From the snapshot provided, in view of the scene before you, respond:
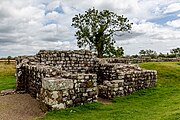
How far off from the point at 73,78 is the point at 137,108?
322 centimetres

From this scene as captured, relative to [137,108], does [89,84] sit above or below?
above

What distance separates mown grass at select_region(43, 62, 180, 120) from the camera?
10789mm

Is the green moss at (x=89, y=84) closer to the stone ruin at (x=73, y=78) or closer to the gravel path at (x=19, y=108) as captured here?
the stone ruin at (x=73, y=78)

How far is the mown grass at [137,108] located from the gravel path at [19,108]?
88 centimetres

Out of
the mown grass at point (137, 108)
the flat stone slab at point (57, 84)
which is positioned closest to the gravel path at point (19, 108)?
the mown grass at point (137, 108)

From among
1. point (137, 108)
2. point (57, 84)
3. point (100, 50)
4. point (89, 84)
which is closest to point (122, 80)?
point (137, 108)

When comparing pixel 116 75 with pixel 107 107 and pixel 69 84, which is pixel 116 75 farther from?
pixel 69 84

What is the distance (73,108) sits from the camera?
1168 cm

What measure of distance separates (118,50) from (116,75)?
26.9 meters

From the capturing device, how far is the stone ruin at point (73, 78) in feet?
37.9

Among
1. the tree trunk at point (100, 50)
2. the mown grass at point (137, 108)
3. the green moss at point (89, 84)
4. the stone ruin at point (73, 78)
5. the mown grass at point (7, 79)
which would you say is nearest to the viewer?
the mown grass at point (137, 108)

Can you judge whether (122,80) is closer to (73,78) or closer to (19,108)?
(73,78)

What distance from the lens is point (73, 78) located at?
12047 millimetres

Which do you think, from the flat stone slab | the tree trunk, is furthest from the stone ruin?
the tree trunk
